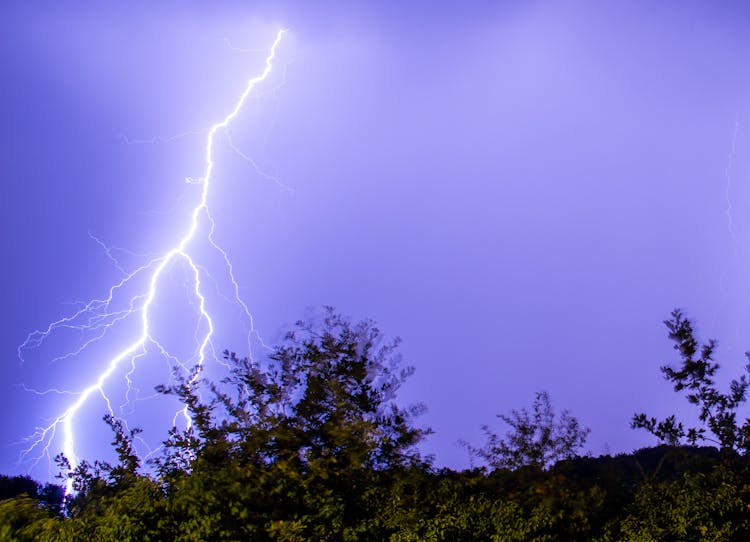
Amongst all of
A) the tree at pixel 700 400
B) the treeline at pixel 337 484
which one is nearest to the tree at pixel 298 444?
the treeline at pixel 337 484

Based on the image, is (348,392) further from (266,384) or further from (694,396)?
(694,396)

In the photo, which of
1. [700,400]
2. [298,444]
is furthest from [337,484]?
[700,400]

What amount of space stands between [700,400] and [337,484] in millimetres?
5113

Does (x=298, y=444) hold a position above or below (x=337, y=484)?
above

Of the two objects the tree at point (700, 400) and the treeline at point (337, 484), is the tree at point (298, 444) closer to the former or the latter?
the treeline at point (337, 484)

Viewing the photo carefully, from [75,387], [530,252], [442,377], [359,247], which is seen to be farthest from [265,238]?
[530,252]

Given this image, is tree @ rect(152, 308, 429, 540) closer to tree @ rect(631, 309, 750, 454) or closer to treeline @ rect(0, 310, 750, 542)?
treeline @ rect(0, 310, 750, 542)

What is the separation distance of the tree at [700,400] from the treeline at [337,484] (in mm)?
27

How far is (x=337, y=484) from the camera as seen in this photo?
4.62 metres

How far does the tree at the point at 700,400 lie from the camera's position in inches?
240

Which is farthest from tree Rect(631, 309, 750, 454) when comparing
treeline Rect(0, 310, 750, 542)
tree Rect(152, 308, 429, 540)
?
tree Rect(152, 308, 429, 540)

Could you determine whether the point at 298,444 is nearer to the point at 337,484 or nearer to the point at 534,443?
the point at 337,484

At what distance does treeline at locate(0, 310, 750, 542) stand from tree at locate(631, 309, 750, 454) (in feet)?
0.09

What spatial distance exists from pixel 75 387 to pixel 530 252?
357 feet
